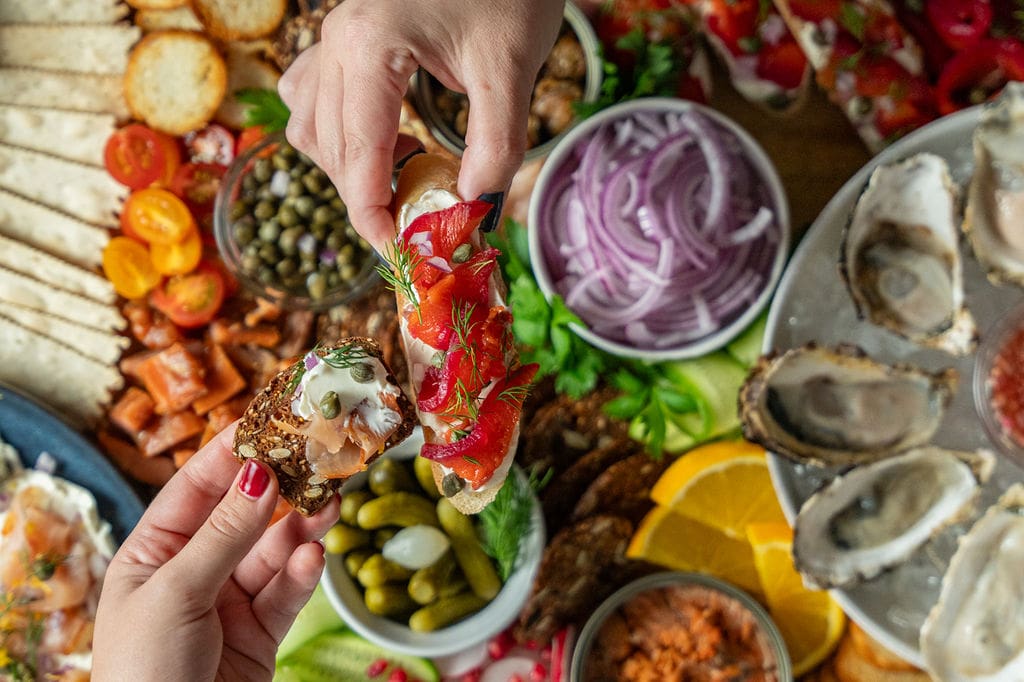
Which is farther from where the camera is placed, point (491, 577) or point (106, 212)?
point (106, 212)

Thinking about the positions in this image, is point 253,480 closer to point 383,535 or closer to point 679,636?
point 383,535

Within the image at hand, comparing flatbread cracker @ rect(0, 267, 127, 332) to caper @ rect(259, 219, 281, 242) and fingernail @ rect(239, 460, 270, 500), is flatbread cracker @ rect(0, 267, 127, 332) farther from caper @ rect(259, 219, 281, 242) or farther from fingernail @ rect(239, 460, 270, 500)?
fingernail @ rect(239, 460, 270, 500)

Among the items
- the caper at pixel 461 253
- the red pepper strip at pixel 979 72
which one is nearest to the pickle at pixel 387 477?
the caper at pixel 461 253

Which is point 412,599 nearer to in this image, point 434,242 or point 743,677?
point 743,677

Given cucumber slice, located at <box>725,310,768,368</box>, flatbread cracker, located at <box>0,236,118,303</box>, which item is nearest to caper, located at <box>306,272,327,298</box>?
flatbread cracker, located at <box>0,236,118,303</box>

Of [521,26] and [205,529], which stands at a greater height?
[521,26]

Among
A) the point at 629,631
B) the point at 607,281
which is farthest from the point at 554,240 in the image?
the point at 629,631

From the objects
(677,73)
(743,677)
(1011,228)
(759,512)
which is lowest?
(743,677)
